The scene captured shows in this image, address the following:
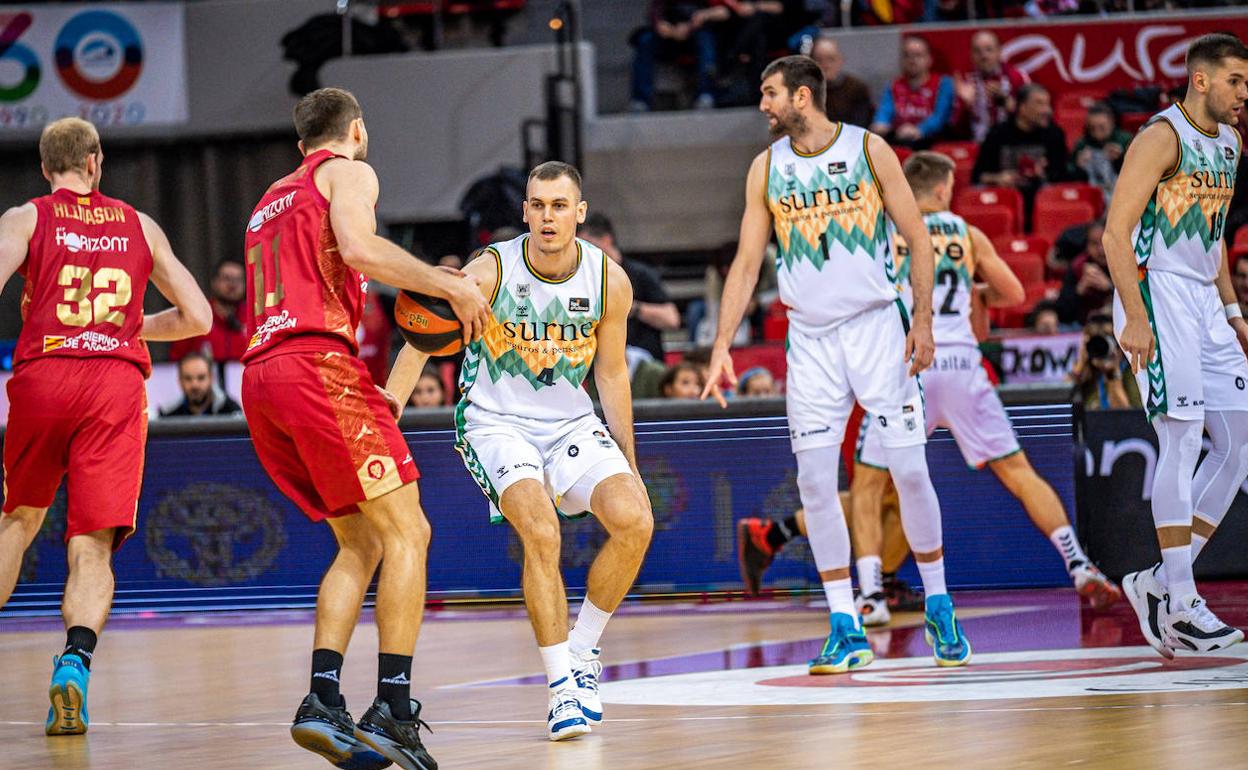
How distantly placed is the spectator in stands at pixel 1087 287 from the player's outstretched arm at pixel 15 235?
7.90 meters

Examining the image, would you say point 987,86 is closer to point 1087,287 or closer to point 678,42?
point 678,42

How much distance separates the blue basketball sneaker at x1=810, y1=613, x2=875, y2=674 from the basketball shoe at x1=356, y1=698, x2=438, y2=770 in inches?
86.8

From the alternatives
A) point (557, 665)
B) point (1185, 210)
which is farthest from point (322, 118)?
point (1185, 210)

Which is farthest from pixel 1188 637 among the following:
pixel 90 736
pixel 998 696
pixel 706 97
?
pixel 706 97

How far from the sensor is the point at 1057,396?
9508 mm

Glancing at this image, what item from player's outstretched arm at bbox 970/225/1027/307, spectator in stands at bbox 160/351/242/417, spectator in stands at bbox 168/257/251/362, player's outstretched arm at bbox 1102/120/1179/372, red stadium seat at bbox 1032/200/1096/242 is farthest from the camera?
red stadium seat at bbox 1032/200/1096/242

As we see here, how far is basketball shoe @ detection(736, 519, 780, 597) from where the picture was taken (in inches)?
364

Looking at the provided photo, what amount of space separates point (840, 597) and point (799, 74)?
6.89ft

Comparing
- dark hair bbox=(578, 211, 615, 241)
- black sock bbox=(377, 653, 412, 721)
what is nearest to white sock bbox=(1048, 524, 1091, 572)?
dark hair bbox=(578, 211, 615, 241)

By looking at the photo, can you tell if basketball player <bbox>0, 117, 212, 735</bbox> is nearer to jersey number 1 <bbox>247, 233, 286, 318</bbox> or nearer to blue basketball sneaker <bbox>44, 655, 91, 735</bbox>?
blue basketball sneaker <bbox>44, 655, 91, 735</bbox>

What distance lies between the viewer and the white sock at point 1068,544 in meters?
8.80

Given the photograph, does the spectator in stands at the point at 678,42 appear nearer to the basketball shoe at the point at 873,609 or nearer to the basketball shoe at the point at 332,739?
the basketball shoe at the point at 873,609

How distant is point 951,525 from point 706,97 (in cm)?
819

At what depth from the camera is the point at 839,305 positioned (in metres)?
6.93
